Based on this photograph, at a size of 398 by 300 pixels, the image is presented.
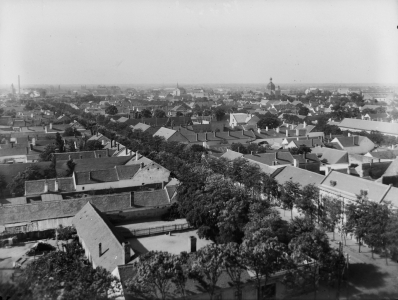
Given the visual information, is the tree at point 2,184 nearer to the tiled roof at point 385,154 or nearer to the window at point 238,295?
the window at point 238,295

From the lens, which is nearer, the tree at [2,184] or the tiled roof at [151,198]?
the tiled roof at [151,198]

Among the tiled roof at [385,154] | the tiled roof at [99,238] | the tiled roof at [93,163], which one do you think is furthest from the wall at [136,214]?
the tiled roof at [385,154]

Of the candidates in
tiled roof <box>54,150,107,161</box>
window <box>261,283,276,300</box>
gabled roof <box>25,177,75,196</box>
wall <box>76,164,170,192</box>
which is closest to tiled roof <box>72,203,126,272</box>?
window <box>261,283,276,300</box>

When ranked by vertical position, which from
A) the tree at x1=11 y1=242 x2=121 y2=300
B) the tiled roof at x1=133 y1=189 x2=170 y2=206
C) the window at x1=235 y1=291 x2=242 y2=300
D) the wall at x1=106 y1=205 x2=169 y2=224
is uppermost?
the tree at x1=11 y1=242 x2=121 y2=300

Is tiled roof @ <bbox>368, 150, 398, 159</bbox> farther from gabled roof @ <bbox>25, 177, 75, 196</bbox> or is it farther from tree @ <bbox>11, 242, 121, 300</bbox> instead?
tree @ <bbox>11, 242, 121, 300</bbox>

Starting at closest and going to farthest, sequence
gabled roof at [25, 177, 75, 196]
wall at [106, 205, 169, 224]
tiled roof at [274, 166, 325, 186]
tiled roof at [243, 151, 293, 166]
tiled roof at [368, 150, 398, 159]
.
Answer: wall at [106, 205, 169, 224]
tiled roof at [274, 166, 325, 186]
gabled roof at [25, 177, 75, 196]
tiled roof at [243, 151, 293, 166]
tiled roof at [368, 150, 398, 159]

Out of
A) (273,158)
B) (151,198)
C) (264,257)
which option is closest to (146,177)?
(151,198)
